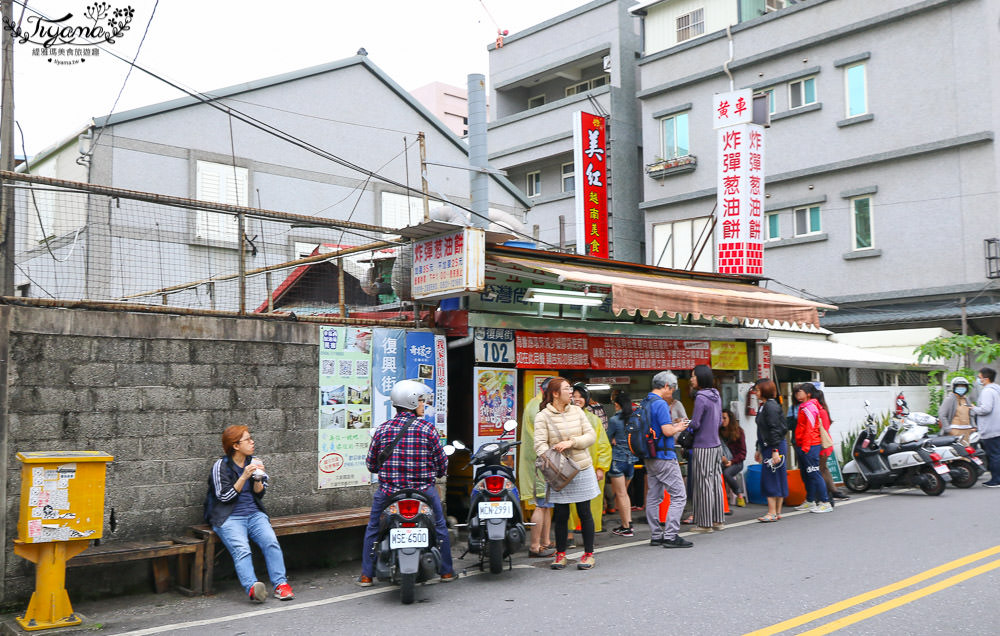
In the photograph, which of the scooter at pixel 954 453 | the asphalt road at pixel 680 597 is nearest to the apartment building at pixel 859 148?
the scooter at pixel 954 453

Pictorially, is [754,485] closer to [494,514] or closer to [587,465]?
[587,465]

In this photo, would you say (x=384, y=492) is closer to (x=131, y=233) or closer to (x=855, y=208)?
(x=131, y=233)

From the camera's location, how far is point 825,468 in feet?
37.9

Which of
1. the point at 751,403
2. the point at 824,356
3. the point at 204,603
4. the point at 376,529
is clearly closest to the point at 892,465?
the point at 751,403

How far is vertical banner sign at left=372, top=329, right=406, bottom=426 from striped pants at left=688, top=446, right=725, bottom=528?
11.6ft

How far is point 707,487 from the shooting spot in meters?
9.42

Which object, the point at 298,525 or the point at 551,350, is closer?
the point at 298,525

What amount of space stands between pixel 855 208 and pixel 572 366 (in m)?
14.4

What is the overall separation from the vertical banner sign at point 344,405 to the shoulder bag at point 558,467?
2.02m

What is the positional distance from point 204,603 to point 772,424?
6749 mm

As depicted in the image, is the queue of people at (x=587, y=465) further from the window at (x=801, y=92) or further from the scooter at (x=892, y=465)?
the window at (x=801, y=92)

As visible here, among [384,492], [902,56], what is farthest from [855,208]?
[384,492]

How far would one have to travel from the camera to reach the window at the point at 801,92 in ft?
72.8

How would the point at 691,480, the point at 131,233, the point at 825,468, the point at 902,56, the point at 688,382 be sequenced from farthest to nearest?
the point at 902,56 → the point at 688,382 → the point at 825,468 → the point at 691,480 → the point at 131,233
